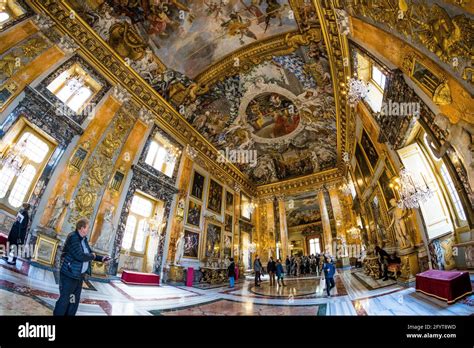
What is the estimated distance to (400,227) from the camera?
22.3 ft

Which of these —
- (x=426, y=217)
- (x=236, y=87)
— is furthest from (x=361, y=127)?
(x=236, y=87)

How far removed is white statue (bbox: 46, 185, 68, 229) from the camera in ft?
21.4

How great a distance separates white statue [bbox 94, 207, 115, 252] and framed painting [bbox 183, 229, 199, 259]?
4035 millimetres

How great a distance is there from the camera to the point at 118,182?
883 centimetres

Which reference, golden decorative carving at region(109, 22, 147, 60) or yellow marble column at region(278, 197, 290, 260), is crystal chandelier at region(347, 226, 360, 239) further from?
golden decorative carving at region(109, 22, 147, 60)

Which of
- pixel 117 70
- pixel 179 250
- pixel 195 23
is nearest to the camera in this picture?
pixel 117 70

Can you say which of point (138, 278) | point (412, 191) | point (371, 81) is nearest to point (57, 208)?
point (138, 278)

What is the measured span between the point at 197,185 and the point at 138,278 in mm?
6511

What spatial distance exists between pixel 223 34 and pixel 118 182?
8804 mm

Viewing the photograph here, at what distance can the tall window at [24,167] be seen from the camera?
5.93 metres

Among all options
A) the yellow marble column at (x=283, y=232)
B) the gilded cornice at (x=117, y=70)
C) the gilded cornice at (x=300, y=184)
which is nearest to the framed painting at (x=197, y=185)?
the gilded cornice at (x=117, y=70)

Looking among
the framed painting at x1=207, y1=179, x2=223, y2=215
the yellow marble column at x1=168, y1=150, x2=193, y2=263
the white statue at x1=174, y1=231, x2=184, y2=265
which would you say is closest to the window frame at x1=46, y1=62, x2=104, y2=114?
the yellow marble column at x1=168, y1=150, x2=193, y2=263

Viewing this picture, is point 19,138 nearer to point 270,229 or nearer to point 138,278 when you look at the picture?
point 138,278
